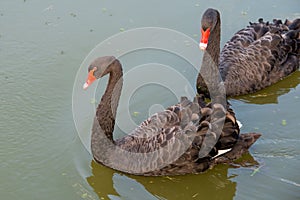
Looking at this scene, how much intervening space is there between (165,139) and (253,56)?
6.22 feet

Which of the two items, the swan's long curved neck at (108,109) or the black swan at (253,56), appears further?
the black swan at (253,56)

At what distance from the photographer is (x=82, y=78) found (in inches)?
203

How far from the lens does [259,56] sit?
5332 millimetres

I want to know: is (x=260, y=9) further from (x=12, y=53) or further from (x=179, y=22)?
(x=12, y=53)

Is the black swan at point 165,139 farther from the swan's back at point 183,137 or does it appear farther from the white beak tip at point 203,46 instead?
the white beak tip at point 203,46

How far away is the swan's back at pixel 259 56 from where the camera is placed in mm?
5156

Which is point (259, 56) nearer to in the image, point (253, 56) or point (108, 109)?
point (253, 56)

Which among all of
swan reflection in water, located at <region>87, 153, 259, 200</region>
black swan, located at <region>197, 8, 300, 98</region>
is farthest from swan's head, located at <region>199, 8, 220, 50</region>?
swan reflection in water, located at <region>87, 153, 259, 200</region>

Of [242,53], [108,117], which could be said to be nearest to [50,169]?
[108,117]

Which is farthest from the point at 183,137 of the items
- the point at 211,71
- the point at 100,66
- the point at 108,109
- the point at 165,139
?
the point at 211,71

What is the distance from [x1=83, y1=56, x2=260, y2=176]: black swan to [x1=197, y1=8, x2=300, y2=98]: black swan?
0.95 metres

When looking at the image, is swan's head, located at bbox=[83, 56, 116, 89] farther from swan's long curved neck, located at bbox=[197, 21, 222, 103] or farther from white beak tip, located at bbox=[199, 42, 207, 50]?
swan's long curved neck, located at bbox=[197, 21, 222, 103]

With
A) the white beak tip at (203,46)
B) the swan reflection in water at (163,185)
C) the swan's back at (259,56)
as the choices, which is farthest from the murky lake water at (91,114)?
the white beak tip at (203,46)

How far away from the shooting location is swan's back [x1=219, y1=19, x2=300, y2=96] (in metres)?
5.16
